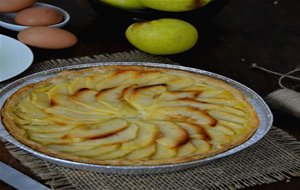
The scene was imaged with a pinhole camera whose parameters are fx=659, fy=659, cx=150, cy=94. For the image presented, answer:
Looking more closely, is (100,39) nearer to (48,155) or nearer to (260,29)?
(260,29)

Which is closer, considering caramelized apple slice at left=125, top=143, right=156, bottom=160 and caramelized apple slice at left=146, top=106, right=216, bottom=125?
caramelized apple slice at left=125, top=143, right=156, bottom=160

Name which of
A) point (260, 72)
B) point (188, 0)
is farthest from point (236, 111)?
point (188, 0)

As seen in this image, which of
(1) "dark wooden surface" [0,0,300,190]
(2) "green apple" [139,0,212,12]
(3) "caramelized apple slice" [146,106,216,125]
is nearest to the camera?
(3) "caramelized apple slice" [146,106,216,125]

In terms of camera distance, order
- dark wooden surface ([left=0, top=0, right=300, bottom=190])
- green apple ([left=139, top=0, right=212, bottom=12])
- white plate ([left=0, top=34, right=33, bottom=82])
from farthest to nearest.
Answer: green apple ([left=139, top=0, right=212, bottom=12])
dark wooden surface ([left=0, top=0, right=300, bottom=190])
white plate ([left=0, top=34, right=33, bottom=82])

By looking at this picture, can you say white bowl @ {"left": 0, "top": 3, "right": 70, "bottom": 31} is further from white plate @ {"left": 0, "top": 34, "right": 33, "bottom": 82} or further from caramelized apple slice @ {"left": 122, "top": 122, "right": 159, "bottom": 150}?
caramelized apple slice @ {"left": 122, "top": 122, "right": 159, "bottom": 150}

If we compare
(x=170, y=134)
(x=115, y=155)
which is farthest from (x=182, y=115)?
(x=115, y=155)

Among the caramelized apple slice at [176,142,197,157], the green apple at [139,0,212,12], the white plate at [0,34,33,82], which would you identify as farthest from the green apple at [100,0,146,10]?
the caramelized apple slice at [176,142,197,157]

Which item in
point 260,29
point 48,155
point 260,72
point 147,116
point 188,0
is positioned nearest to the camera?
point 48,155
